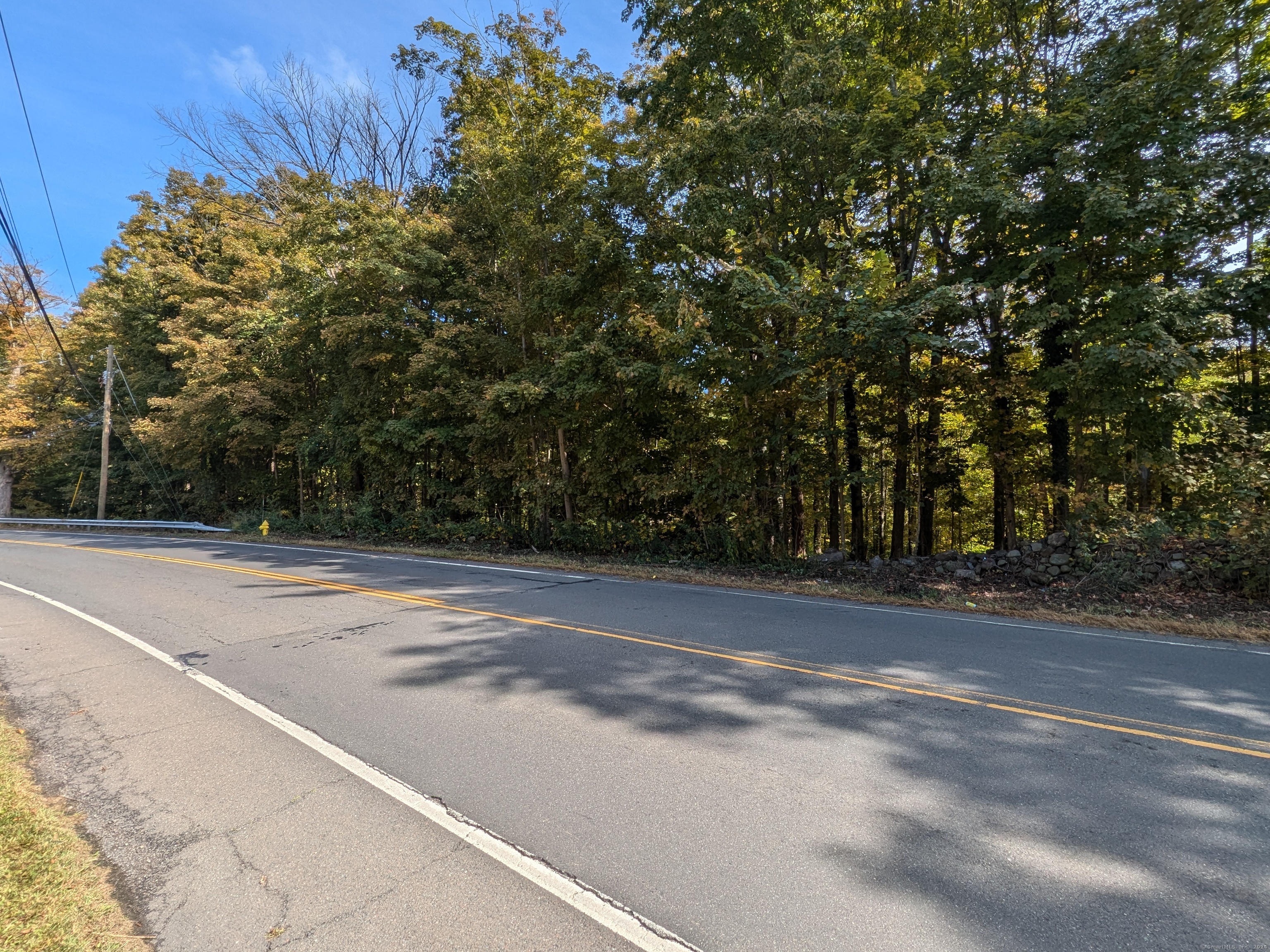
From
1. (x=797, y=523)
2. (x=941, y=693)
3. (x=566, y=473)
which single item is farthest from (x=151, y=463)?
(x=941, y=693)

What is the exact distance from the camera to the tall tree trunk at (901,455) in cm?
1176

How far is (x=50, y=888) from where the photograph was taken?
2.54m

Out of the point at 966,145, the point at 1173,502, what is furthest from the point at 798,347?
the point at 1173,502

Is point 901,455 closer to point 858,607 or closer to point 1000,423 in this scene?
point 1000,423

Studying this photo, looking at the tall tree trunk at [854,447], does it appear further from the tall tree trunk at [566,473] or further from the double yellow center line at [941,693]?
the double yellow center line at [941,693]

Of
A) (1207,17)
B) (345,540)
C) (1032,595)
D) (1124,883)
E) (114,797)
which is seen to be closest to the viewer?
(1124,883)

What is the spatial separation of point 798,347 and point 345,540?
1532 centimetres

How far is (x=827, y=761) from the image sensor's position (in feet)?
11.3

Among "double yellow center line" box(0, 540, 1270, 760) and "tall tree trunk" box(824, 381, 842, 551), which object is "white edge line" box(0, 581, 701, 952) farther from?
"tall tree trunk" box(824, 381, 842, 551)

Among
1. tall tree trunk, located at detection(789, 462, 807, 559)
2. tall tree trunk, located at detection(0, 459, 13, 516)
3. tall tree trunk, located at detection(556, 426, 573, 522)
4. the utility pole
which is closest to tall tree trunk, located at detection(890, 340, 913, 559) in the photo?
tall tree trunk, located at detection(789, 462, 807, 559)

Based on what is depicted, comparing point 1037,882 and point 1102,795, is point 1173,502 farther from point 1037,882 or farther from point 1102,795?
point 1037,882

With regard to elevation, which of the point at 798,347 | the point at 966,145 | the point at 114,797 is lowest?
the point at 114,797

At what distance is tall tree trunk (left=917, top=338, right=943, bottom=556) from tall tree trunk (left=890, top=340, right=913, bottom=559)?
415mm

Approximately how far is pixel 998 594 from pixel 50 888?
10.2 m
